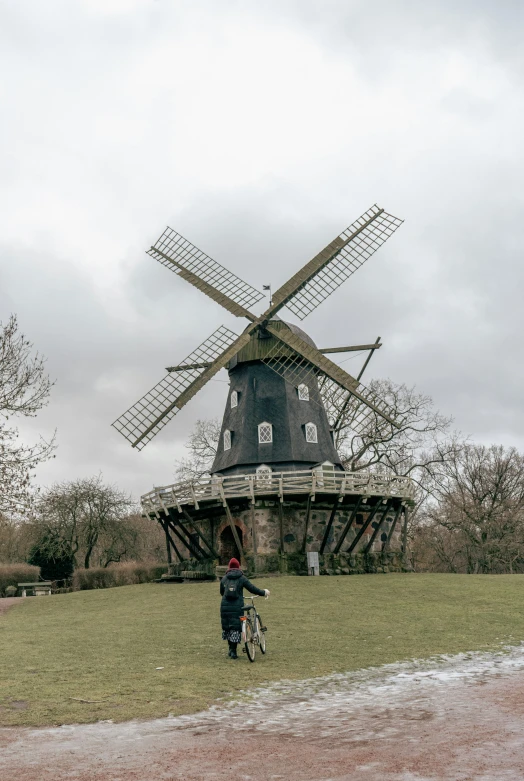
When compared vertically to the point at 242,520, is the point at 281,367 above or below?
above

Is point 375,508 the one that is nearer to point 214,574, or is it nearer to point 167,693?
point 214,574

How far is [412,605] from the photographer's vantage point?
63.3 ft

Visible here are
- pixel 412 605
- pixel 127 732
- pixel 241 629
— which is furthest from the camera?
pixel 412 605

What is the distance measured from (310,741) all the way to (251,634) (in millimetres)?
5553

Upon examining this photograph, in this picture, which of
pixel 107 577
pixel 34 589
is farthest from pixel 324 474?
pixel 34 589

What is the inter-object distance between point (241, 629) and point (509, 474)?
38338 mm

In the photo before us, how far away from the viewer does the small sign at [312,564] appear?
28.0m

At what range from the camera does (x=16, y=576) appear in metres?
36.9

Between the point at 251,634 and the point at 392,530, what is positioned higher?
the point at 392,530

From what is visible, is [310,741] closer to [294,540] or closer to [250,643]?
[250,643]

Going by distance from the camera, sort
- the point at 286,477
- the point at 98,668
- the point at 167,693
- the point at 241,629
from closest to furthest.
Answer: the point at 167,693
the point at 98,668
the point at 241,629
the point at 286,477

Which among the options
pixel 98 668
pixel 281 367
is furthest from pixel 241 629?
pixel 281 367

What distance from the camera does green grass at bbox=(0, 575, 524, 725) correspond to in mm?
9094

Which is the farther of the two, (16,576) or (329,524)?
(16,576)
